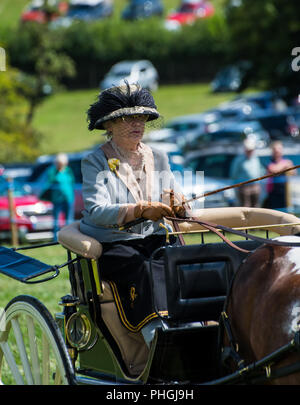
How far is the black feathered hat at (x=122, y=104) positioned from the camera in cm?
459

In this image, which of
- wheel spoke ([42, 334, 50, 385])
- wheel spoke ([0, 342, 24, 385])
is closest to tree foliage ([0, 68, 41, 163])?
wheel spoke ([0, 342, 24, 385])

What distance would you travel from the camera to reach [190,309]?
409 cm

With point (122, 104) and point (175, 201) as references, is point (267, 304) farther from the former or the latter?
point (122, 104)

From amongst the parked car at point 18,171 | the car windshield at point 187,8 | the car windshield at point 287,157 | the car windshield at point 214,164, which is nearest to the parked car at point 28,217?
the parked car at point 18,171

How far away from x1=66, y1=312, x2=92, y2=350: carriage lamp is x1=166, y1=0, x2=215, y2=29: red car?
162 feet

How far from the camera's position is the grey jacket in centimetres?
450

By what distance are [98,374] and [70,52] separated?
1799 inches

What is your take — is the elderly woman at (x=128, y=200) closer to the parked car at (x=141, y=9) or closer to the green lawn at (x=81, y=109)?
the green lawn at (x=81, y=109)

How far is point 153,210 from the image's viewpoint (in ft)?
14.0

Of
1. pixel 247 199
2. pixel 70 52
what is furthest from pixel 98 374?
pixel 70 52

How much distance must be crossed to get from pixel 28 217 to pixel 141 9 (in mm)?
42130

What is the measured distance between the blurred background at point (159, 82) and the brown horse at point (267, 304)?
53.6 inches

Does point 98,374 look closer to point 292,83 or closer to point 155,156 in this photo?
point 155,156

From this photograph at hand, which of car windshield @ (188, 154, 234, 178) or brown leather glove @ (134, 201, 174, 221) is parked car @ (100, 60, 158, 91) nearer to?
car windshield @ (188, 154, 234, 178)
